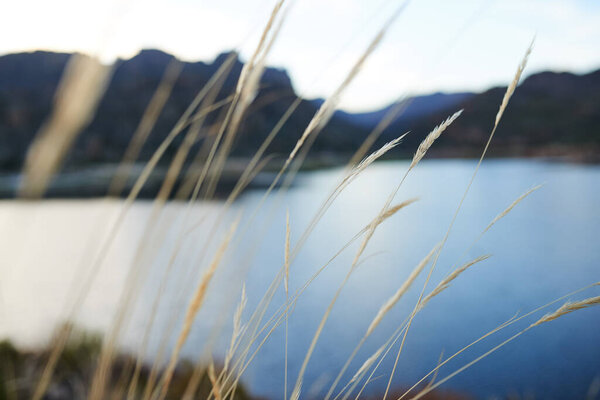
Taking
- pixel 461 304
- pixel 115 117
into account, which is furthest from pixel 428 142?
pixel 115 117

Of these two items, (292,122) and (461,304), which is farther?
(292,122)

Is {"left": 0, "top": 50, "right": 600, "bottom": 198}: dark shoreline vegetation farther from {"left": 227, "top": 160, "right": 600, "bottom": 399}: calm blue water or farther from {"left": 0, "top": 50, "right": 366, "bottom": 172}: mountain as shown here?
{"left": 227, "top": 160, "right": 600, "bottom": 399}: calm blue water

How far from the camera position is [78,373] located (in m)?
3.85

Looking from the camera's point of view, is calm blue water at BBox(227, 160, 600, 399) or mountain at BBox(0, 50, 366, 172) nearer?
calm blue water at BBox(227, 160, 600, 399)

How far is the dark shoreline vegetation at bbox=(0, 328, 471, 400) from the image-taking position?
3268 millimetres

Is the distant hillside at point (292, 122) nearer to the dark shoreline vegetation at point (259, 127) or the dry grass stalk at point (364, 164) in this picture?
the dark shoreline vegetation at point (259, 127)

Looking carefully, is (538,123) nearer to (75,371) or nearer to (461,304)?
(461,304)

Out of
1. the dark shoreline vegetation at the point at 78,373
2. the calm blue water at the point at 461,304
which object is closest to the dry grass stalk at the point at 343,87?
the calm blue water at the point at 461,304

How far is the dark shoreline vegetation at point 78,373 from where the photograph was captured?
10.7 feet

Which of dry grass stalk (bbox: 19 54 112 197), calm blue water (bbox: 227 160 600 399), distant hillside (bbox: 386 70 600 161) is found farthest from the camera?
distant hillside (bbox: 386 70 600 161)

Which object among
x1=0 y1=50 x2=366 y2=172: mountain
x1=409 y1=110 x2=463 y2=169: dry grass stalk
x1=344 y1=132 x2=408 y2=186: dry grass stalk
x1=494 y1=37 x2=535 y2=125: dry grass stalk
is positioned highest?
x1=0 y1=50 x2=366 y2=172: mountain

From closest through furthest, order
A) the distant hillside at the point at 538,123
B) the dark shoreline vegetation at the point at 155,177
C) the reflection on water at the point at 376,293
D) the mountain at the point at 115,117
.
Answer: the reflection on water at the point at 376,293 < the dark shoreline vegetation at the point at 155,177 < the distant hillside at the point at 538,123 < the mountain at the point at 115,117

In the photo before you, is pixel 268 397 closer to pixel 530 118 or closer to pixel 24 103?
pixel 530 118

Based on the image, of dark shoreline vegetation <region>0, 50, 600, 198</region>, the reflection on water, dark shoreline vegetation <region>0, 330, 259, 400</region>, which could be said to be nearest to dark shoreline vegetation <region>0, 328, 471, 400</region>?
dark shoreline vegetation <region>0, 330, 259, 400</region>
